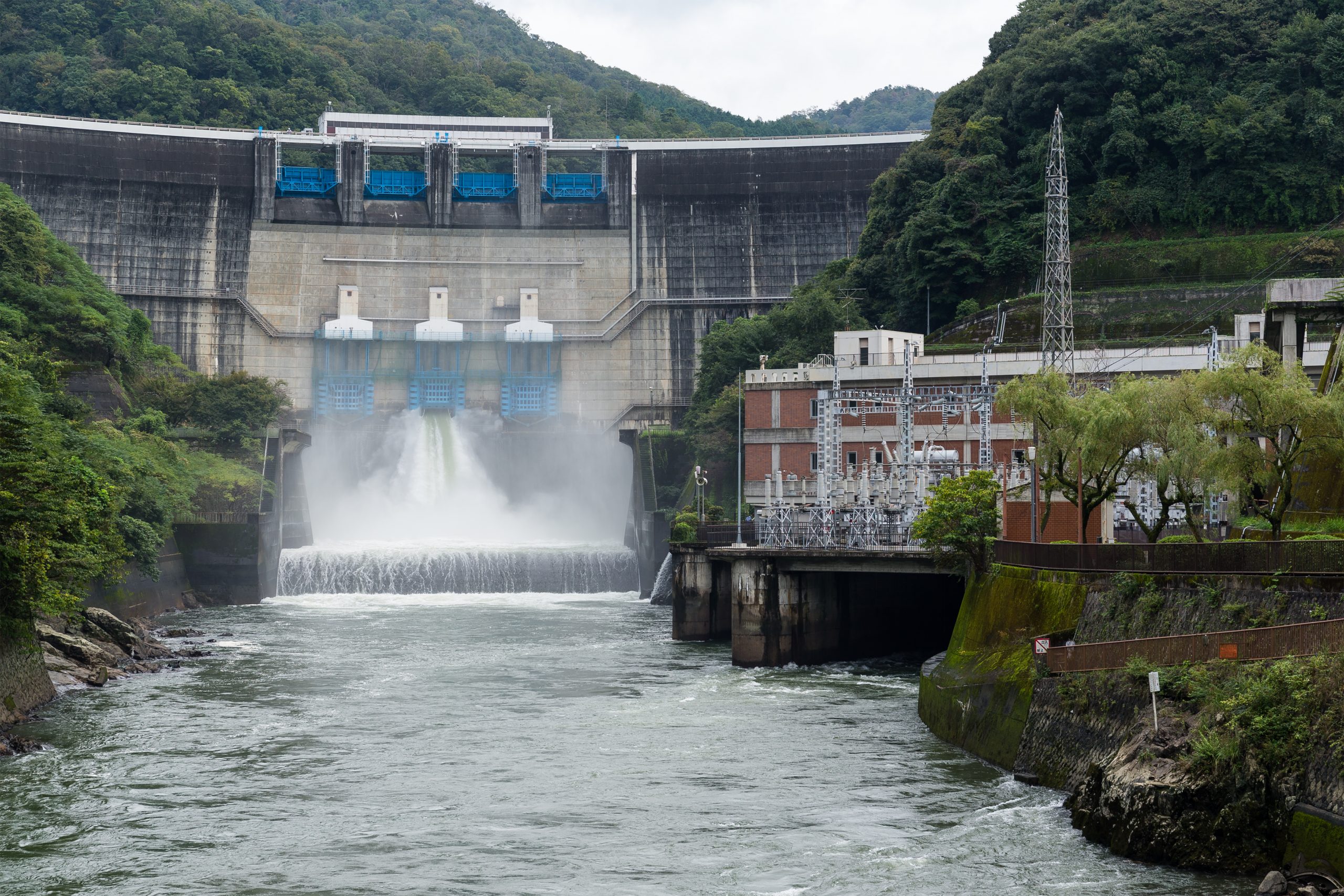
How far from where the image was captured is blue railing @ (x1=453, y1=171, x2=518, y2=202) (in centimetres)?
10275

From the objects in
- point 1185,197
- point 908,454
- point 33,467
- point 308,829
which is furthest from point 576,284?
point 308,829

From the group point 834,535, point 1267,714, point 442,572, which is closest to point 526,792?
point 1267,714

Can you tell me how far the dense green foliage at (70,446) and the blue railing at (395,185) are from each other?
14786 millimetres

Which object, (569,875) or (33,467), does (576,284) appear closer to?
(33,467)

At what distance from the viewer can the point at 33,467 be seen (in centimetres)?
3700

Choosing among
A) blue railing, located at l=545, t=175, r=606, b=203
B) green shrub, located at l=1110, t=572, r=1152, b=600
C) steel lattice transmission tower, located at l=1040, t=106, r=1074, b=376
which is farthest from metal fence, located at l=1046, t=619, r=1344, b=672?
blue railing, located at l=545, t=175, r=606, b=203

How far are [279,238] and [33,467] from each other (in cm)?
6467

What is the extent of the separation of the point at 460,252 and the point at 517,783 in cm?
7462

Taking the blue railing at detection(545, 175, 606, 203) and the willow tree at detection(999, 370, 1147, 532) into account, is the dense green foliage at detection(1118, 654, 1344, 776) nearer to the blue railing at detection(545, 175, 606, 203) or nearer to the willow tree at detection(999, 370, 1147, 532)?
the willow tree at detection(999, 370, 1147, 532)

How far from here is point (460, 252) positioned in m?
102

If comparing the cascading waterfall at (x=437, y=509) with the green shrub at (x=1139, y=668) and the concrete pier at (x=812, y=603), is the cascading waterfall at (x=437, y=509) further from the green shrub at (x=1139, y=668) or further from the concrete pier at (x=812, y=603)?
the green shrub at (x=1139, y=668)

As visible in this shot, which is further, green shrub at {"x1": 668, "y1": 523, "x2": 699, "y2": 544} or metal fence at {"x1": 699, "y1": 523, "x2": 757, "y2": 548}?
green shrub at {"x1": 668, "y1": 523, "x2": 699, "y2": 544}

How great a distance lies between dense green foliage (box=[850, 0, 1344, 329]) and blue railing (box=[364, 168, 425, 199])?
32.3 m

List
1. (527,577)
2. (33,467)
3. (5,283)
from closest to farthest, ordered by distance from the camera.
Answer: (33,467)
(5,283)
(527,577)
